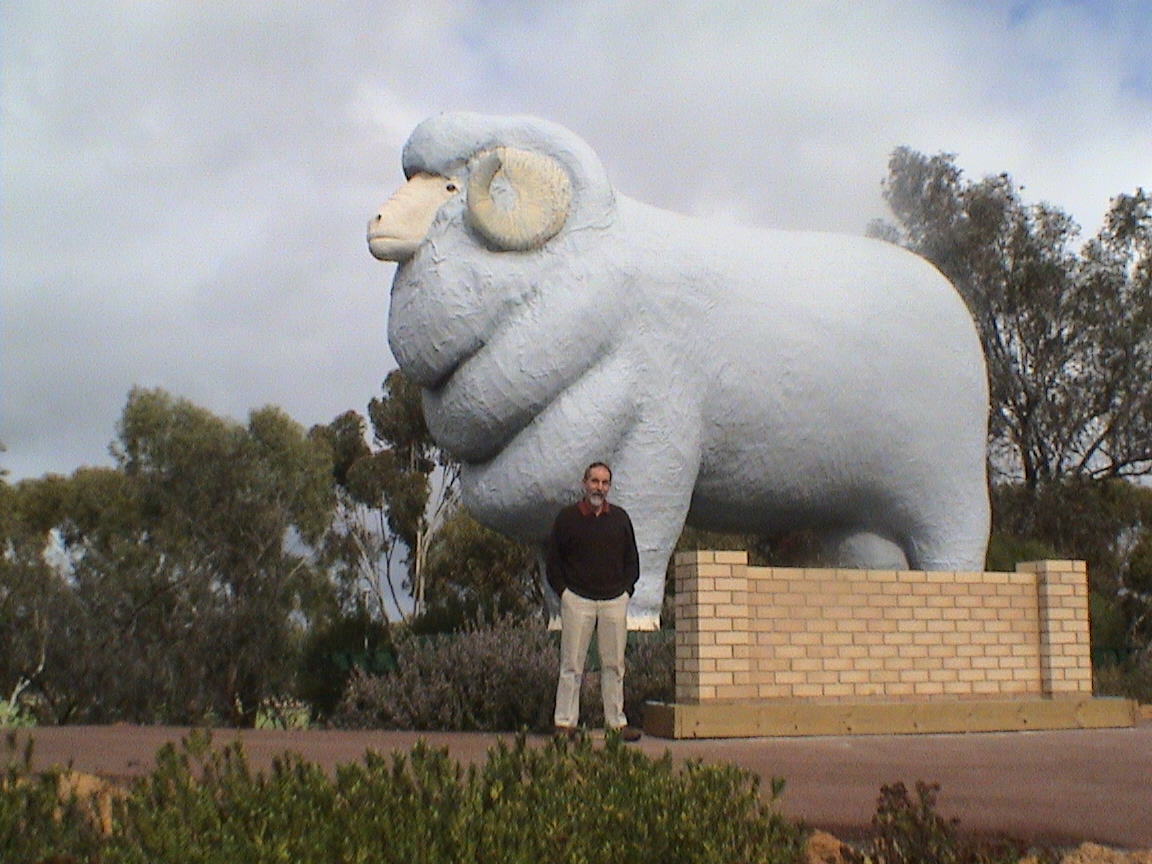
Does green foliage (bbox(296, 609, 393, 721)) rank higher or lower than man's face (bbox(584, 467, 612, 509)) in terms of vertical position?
lower

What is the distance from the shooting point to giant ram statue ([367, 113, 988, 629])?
7.64 metres

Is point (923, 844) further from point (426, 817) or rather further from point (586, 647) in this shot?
point (586, 647)

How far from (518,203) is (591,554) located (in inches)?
99.4

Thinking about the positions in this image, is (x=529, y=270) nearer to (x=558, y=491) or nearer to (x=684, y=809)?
(x=558, y=491)

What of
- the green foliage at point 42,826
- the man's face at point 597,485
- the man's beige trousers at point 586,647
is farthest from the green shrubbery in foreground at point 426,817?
the man's face at point 597,485

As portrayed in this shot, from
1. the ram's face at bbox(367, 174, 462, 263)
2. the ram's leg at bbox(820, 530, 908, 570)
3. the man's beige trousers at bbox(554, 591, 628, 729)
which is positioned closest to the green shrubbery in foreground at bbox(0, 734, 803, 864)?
the man's beige trousers at bbox(554, 591, 628, 729)

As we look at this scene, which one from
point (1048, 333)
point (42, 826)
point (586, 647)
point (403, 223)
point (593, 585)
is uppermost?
point (1048, 333)

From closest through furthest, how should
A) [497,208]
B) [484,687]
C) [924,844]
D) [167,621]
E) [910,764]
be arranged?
[924,844], [910,764], [497,208], [484,687], [167,621]

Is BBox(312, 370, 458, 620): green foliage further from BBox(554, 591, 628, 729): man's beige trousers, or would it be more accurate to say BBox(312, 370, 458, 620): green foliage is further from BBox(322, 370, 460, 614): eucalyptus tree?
BBox(554, 591, 628, 729): man's beige trousers

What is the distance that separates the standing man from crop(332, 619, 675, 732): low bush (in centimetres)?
144

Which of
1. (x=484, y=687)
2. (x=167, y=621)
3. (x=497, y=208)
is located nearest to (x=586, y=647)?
(x=484, y=687)

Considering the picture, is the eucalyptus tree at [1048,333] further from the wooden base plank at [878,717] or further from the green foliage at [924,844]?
the green foliage at [924,844]

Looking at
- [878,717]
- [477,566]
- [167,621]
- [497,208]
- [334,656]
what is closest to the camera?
[878,717]

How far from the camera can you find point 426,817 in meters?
2.98
